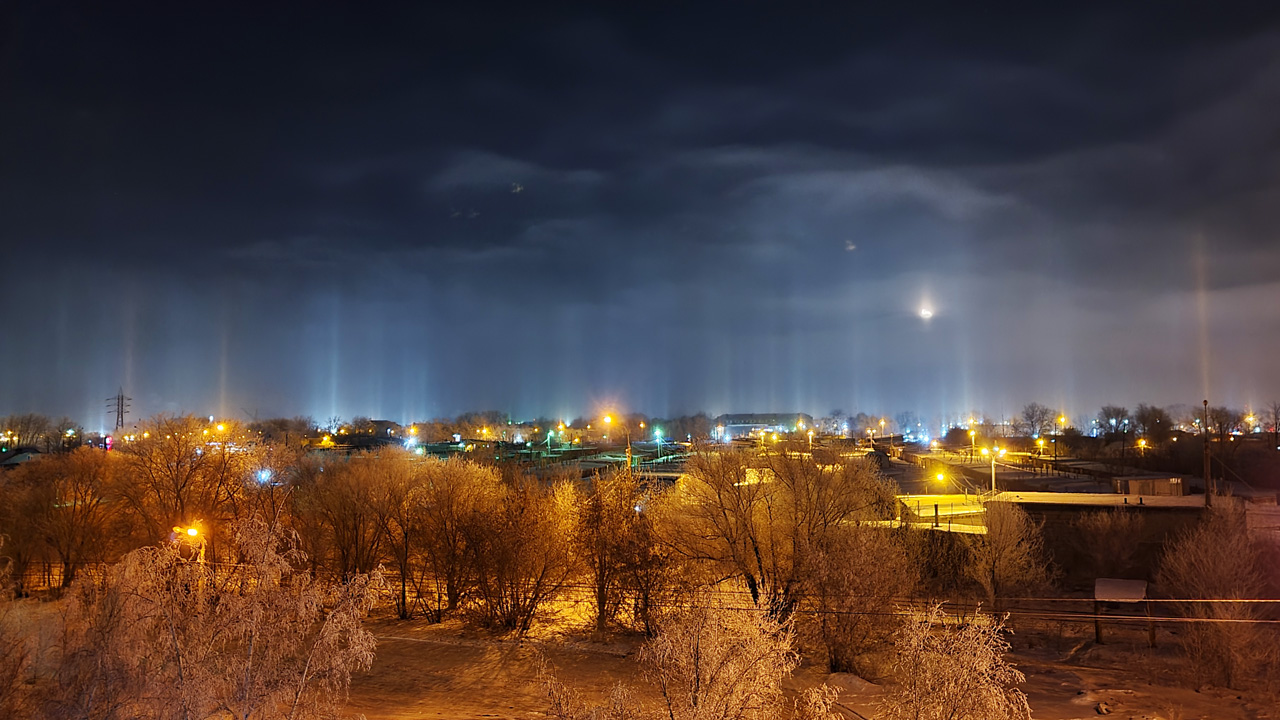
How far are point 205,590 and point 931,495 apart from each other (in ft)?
170

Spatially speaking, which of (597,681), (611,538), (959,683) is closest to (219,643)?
(959,683)

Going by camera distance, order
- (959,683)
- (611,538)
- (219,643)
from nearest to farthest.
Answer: (219,643) → (959,683) → (611,538)

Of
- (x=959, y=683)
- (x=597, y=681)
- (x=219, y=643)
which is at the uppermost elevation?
(x=219, y=643)

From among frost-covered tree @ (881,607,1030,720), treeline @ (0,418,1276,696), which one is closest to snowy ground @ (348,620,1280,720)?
treeline @ (0,418,1276,696)

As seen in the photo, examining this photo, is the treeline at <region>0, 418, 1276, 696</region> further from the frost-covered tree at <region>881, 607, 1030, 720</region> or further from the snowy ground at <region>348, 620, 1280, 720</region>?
the frost-covered tree at <region>881, 607, 1030, 720</region>

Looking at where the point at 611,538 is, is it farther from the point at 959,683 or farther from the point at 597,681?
the point at 959,683

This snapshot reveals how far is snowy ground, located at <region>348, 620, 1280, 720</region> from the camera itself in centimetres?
2297

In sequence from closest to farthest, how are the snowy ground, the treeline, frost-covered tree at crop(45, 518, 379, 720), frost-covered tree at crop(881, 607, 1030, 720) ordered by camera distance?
frost-covered tree at crop(45, 518, 379, 720) → frost-covered tree at crop(881, 607, 1030, 720) → the snowy ground → the treeline

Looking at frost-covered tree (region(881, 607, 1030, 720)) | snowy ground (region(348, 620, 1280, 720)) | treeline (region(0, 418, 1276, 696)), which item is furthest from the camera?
treeline (region(0, 418, 1276, 696))

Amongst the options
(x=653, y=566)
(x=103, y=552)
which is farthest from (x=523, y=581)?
(x=103, y=552)

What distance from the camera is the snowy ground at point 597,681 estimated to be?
75.4ft

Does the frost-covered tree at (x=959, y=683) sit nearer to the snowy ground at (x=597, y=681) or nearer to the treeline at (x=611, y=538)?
the snowy ground at (x=597, y=681)

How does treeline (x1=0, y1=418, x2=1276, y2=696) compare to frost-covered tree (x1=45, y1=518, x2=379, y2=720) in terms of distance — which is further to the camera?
treeline (x1=0, y1=418, x2=1276, y2=696)

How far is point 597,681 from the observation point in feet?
85.0
